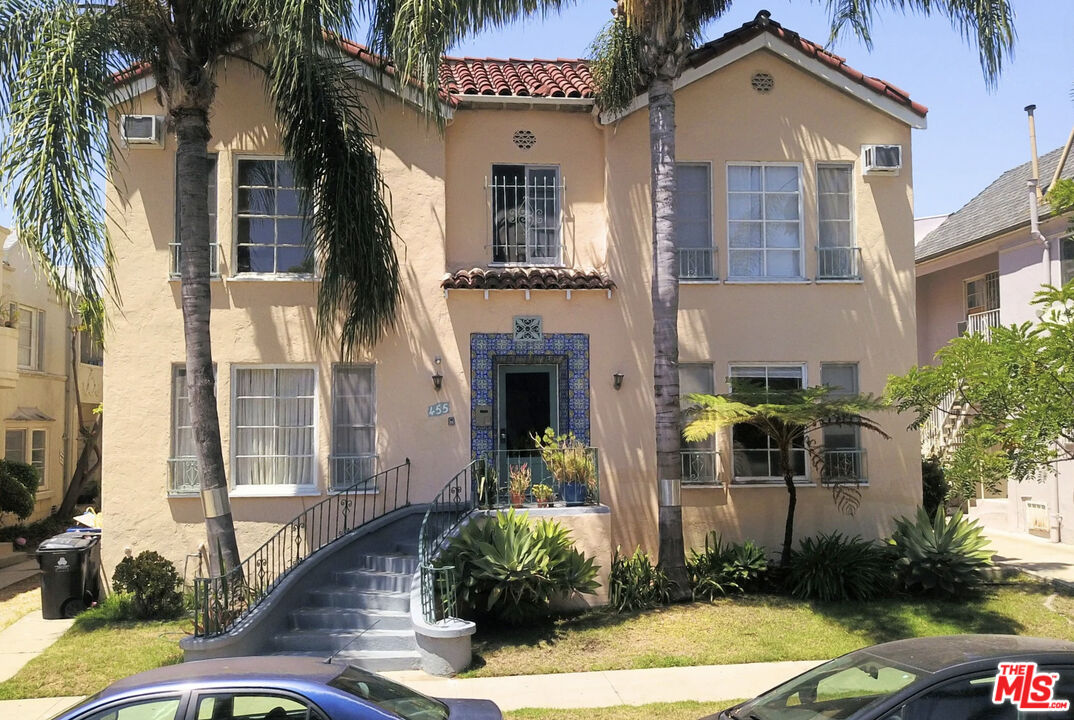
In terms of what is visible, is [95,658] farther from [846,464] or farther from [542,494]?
[846,464]

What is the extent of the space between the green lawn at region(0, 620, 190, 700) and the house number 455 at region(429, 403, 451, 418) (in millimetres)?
4356

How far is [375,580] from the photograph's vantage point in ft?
37.1

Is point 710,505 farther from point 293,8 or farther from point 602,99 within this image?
point 293,8

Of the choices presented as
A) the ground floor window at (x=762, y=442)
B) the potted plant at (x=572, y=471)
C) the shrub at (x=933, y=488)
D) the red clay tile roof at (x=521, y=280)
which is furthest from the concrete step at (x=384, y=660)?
the shrub at (x=933, y=488)

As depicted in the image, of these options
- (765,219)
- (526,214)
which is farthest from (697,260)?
(526,214)

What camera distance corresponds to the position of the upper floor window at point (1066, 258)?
16.0m

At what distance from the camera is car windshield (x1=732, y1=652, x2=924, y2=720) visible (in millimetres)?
4864

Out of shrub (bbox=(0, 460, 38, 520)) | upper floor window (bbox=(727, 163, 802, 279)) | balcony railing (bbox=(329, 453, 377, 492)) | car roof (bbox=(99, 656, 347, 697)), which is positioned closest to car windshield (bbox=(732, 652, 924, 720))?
car roof (bbox=(99, 656, 347, 697))

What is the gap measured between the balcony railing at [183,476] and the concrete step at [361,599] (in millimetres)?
3017

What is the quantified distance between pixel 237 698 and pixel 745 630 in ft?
24.6

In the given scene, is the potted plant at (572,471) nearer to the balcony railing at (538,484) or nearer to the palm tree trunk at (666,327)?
the balcony railing at (538,484)

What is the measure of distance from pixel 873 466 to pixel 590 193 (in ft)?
20.4

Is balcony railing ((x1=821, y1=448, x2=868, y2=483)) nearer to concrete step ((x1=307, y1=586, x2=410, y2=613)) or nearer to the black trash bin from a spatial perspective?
concrete step ((x1=307, y1=586, x2=410, y2=613))

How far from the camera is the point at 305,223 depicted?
39.5 ft
